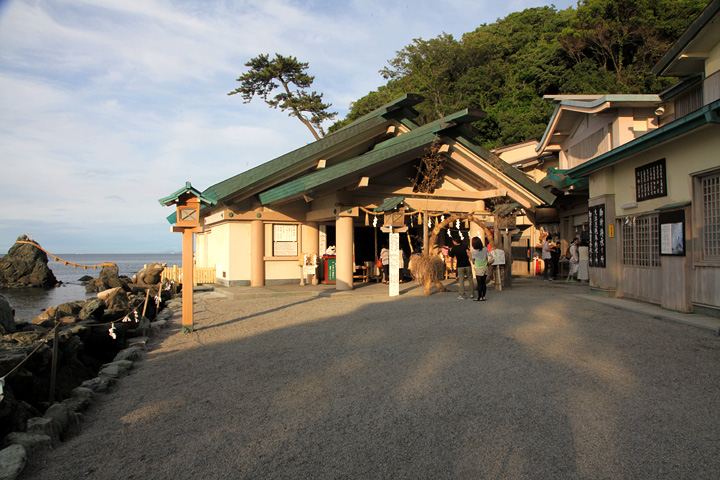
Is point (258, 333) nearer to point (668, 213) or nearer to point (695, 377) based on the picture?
point (695, 377)

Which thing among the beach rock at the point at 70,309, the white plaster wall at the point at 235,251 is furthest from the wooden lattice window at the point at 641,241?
the beach rock at the point at 70,309

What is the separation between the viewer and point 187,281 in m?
8.65

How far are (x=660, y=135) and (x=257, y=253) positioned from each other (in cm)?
1192

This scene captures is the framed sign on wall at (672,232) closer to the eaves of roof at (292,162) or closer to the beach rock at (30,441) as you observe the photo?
the eaves of roof at (292,162)

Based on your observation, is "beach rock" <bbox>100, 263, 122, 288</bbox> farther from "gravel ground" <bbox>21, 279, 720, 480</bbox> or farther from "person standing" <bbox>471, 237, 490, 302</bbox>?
"person standing" <bbox>471, 237, 490, 302</bbox>

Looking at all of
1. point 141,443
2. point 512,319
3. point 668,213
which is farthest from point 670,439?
point 668,213

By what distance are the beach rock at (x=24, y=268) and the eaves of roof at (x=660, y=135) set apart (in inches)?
1504

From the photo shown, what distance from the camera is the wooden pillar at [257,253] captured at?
1591cm

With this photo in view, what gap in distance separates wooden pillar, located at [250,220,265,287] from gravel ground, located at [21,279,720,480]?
7573mm

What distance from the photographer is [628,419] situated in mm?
4246

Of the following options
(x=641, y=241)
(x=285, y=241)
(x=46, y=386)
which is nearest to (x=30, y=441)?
(x=46, y=386)

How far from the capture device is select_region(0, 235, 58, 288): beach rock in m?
34.2

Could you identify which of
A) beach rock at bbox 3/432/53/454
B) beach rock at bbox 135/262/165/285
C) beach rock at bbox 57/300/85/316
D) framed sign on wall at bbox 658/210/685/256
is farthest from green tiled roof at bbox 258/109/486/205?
beach rock at bbox 135/262/165/285

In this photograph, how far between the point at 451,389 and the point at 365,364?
1438 mm
